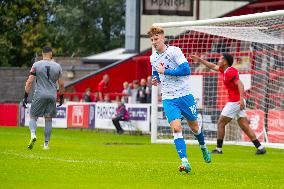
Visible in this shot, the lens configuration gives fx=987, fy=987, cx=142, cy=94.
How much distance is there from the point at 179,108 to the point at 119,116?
15686mm

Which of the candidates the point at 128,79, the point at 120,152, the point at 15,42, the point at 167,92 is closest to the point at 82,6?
the point at 15,42

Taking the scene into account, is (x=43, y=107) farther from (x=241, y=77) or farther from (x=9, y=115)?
(x=9, y=115)

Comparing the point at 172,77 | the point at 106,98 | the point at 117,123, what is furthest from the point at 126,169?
the point at 106,98

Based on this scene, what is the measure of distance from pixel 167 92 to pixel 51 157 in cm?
290

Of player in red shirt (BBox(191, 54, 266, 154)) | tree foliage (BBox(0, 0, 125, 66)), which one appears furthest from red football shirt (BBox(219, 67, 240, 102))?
tree foliage (BBox(0, 0, 125, 66))

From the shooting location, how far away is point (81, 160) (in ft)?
54.6

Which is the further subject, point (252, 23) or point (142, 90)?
point (142, 90)

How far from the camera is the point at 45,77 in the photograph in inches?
779

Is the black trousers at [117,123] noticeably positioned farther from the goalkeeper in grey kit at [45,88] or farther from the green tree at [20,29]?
the goalkeeper in grey kit at [45,88]

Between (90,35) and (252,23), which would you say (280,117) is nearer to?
(252,23)

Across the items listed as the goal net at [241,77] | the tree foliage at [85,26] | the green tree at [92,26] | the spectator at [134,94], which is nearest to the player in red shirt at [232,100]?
the goal net at [241,77]

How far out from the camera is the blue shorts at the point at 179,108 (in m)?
15.1

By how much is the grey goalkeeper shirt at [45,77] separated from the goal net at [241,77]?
16.4 ft

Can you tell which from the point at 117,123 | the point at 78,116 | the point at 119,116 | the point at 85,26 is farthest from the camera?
the point at 85,26
